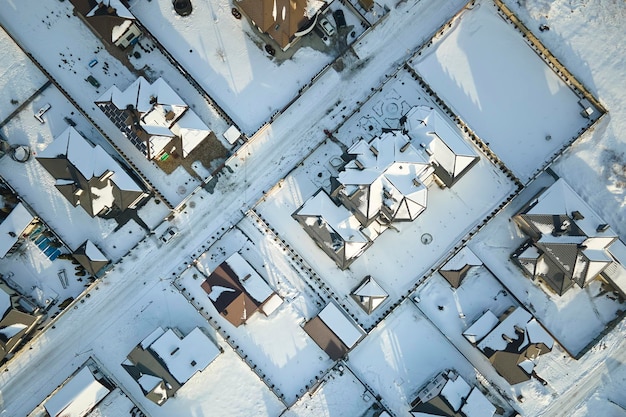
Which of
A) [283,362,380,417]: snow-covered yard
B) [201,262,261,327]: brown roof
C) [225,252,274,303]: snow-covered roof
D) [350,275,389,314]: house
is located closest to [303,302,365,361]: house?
[350,275,389,314]: house

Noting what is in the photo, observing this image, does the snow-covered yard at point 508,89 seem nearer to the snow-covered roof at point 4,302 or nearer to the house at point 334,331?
the house at point 334,331

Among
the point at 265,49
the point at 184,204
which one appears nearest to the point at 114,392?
the point at 184,204

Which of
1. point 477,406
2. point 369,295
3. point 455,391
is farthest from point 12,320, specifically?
point 477,406

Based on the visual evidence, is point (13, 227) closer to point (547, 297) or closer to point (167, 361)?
point (167, 361)

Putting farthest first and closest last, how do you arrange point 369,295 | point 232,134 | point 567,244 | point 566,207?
1. point 232,134
2. point 369,295
3. point 566,207
4. point 567,244

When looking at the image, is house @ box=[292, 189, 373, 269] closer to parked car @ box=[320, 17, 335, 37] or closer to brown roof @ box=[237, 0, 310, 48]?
brown roof @ box=[237, 0, 310, 48]

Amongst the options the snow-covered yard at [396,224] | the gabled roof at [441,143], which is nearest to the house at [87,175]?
the snow-covered yard at [396,224]
